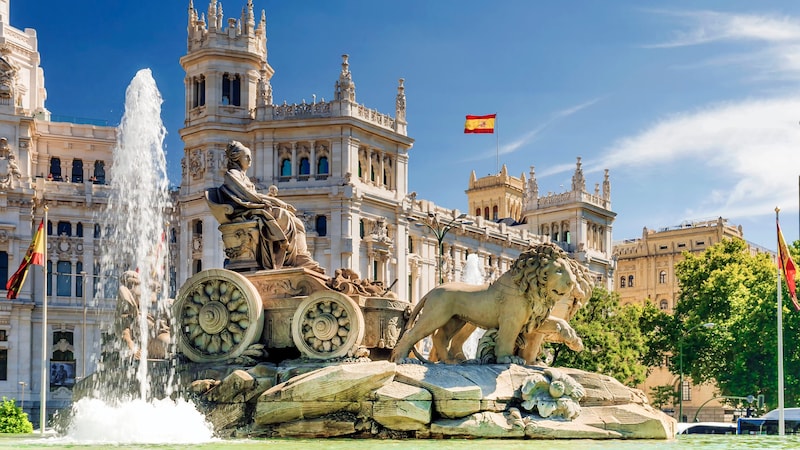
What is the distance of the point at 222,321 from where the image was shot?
22.1 meters

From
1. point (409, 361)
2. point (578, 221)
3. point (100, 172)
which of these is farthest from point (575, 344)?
point (578, 221)

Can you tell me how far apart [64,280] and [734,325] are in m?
46.1

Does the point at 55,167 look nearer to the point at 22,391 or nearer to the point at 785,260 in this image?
the point at 22,391

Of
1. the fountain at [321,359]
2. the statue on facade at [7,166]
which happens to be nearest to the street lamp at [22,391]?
the statue on facade at [7,166]

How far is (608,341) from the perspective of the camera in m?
61.3

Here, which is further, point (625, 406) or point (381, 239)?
point (381, 239)

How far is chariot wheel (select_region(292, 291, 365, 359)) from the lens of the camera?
21.4 m

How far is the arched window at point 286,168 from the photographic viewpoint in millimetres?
83000

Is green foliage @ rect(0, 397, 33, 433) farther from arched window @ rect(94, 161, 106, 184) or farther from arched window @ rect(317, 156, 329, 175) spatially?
arched window @ rect(94, 161, 106, 184)

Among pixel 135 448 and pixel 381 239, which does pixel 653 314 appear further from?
pixel 135 448

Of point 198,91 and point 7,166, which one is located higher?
point 198,91

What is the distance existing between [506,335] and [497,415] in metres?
2.00

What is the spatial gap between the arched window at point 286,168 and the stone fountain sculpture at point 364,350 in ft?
196

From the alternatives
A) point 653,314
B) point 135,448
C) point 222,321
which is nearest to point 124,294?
point 222,321
